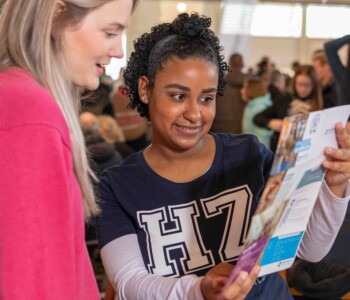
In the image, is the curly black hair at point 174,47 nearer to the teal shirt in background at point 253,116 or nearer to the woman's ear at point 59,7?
the woman's ear at point 59,7

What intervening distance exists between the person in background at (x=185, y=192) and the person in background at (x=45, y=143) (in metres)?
0.43

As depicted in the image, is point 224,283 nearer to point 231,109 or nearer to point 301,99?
point 301,99

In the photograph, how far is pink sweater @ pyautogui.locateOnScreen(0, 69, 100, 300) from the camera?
1.01 metres

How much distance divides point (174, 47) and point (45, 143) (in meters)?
0.76

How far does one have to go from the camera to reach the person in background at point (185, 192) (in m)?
1.60

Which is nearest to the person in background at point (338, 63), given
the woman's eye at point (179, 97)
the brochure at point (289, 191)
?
the woman's eye at point (179, 97)

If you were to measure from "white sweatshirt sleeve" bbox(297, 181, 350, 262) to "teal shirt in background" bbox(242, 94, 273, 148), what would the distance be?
389 centimetres

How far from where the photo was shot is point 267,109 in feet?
17.3

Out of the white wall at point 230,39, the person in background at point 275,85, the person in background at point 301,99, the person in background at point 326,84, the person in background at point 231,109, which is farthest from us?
the white wall at point 230,39

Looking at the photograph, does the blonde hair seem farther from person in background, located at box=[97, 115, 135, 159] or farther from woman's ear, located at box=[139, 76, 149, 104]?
person in background, located at box=[97, 115, 135, 159]

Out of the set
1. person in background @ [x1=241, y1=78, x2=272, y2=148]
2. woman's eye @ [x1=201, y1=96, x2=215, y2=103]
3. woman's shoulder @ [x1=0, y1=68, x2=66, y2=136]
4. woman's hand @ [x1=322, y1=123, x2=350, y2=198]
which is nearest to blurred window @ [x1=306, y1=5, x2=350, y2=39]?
person in background @ [x1=241, y1=78, x2=272, y2=148]

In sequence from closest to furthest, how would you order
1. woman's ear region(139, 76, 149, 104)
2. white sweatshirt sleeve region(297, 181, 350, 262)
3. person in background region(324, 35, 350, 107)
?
white sweatshirt sleeve region(297, 181, 350, 262) < woman's ear region(139, 76, 149, 104) < person in background region(324, 35, 350, 107)

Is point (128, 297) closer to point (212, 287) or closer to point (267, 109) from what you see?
point (212, 287)

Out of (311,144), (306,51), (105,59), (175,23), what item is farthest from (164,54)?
(306,51)
